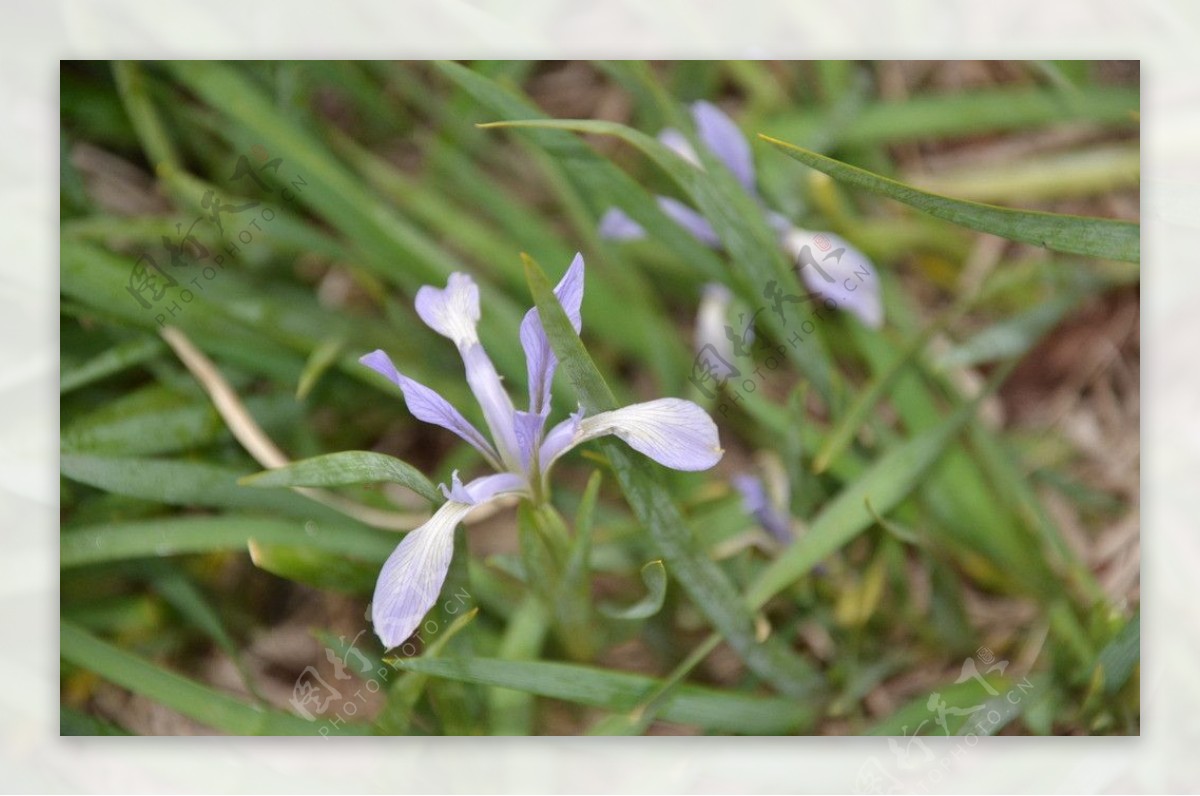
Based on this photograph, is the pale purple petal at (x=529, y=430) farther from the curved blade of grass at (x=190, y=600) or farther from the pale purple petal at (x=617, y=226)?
the curved blade of grass at (x=190, y=600)

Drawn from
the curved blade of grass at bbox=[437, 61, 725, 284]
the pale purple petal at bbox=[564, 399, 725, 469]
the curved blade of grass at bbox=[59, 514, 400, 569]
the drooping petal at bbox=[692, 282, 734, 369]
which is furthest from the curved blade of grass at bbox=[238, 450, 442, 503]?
the drooping petal at bbox=[692, 282, 734, 369]

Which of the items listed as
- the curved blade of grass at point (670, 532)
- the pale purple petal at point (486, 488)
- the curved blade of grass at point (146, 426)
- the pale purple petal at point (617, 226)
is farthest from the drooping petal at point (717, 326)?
the curved blade of grass at point (146, 426)

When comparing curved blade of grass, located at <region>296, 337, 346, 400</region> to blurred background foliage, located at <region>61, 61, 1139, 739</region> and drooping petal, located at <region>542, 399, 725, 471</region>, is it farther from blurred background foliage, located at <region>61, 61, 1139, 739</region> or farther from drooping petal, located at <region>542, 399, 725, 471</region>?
drooping petal, located at <region>542, 399, 725, 471</region>

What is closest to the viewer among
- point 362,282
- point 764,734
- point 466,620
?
point 466,620

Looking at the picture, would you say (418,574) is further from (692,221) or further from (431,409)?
(692,221)

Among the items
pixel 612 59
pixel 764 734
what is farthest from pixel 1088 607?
pixel 612 59

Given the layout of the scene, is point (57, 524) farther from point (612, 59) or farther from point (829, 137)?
point (829, 137)
